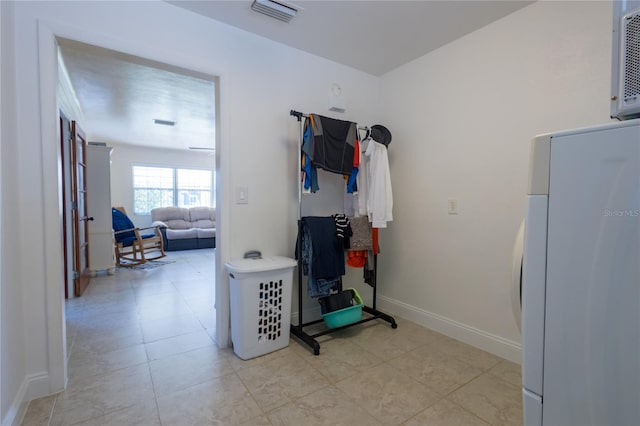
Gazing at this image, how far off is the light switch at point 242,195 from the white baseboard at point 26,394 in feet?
4.83

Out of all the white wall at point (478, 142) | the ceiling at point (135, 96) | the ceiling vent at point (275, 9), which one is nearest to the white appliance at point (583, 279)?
the white wall at point (478, 142)

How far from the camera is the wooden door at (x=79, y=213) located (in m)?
3.34

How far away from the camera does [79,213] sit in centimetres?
354

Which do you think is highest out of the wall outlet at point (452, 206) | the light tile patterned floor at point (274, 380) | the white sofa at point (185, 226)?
the wall outlet at point (452, 206)

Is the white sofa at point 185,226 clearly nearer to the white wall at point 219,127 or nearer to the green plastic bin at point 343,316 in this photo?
the white wall at point 219,127

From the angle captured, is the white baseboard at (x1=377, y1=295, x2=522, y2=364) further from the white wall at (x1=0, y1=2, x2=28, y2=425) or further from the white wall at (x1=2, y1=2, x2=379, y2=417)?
the white wall at (x1=0, y1=2, x2=28, y2=425)

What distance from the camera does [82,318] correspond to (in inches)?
106

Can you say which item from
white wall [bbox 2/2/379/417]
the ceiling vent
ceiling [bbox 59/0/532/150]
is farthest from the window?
the ceiling vent

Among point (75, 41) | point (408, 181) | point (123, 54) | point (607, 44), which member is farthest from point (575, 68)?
point (75, 41)

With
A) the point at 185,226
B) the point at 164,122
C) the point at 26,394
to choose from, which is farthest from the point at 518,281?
the point at 185,226

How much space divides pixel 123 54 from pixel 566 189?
7.58ft

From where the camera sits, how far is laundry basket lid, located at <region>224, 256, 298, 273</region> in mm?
2002

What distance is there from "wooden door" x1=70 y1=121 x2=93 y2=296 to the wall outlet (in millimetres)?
3947

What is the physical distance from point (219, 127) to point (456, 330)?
2420 mm
